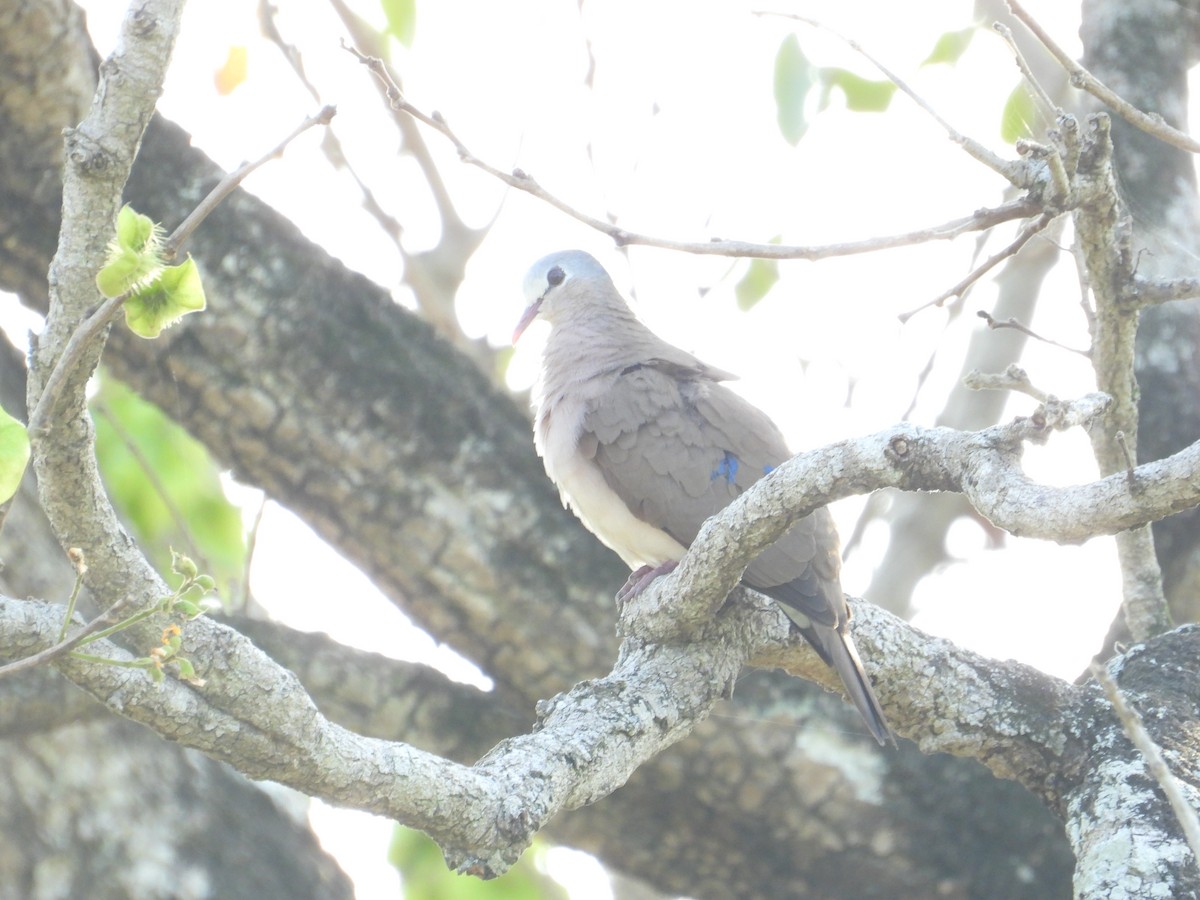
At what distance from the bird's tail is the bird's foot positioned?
706 millimetres

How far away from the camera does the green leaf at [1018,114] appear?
364 centimetres

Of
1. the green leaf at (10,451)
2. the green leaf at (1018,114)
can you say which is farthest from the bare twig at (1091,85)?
the green leaf at (10,451)

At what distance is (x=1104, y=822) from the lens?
263 centimetres

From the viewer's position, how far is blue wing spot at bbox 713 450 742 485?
3.85m

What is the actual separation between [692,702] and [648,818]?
4.14 ft

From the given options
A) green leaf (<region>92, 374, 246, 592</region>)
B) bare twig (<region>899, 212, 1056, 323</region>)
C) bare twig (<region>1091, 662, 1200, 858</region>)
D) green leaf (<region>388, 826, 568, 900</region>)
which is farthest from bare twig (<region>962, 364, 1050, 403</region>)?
green leaf (<region>92, 374, 246, 592</region>)

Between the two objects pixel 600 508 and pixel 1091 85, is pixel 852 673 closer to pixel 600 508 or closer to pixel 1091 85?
pixel 600 508

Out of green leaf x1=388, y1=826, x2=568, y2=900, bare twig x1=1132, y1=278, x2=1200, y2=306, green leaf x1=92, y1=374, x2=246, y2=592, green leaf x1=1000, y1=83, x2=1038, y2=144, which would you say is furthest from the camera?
green leaf x1=92, y1=374, x2=246, y2=592

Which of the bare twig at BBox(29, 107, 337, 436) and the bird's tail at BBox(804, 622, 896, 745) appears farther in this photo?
the bird's tail at BBox(804, 622, 896, 745)

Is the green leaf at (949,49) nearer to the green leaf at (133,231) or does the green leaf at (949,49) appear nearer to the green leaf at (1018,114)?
the green leaf at (1018,114)

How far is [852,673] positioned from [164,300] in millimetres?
1886

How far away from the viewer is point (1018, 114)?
3.70 metres

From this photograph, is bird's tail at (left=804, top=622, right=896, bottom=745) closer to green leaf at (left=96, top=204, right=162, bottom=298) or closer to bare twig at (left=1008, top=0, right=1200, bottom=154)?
bare twig at (left=1008, top=0, right=1200, bottom=154)

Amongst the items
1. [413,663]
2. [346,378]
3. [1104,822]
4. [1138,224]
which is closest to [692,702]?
[1104,822]
